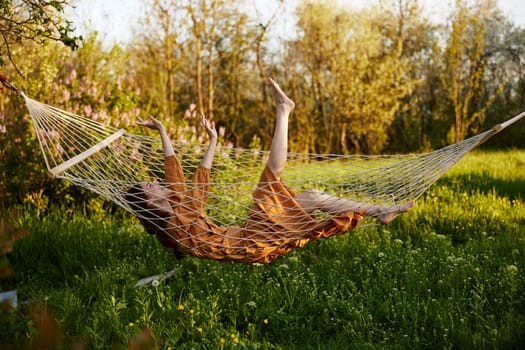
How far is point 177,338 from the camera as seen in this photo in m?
2.07

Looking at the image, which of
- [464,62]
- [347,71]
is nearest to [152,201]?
[347,71]

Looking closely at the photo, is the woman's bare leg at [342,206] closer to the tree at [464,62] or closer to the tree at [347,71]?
the tree at [464,62]

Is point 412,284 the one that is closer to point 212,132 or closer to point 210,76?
point 212,132

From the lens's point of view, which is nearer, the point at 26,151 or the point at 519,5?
the point at 26,151

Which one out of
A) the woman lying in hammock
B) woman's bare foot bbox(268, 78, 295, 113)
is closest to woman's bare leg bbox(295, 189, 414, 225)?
the woman lying in hammock

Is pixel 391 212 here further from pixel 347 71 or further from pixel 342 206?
pixel 347 71

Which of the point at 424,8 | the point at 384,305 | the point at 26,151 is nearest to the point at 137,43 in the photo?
the point at 26,151

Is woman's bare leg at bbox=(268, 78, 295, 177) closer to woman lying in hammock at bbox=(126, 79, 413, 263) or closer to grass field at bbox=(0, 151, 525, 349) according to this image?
woman lying in hammock at bbox=(126, 79, 413, 263)

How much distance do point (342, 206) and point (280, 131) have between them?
404 mm

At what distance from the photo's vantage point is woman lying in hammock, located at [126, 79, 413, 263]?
2.09 meters

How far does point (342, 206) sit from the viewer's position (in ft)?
7.01

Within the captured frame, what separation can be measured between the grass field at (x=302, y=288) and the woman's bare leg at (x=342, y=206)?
474mm

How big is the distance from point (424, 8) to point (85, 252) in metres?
8.19

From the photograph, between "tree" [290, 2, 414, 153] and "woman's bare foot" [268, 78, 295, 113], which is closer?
"woman's bare foot" [268, 78, 295, 113]
